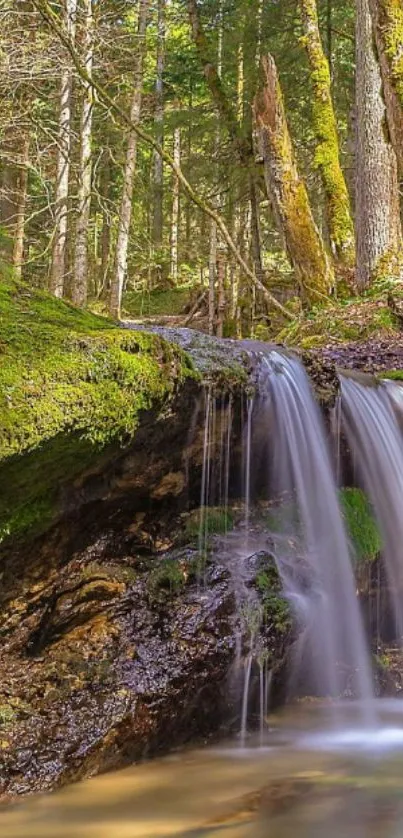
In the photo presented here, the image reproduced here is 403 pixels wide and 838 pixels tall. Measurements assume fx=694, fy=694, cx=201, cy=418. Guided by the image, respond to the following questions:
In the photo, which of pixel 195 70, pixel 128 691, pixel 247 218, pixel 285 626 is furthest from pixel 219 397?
pixel 247 218

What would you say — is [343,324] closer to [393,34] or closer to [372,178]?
[372,178]

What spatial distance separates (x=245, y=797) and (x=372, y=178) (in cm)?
953

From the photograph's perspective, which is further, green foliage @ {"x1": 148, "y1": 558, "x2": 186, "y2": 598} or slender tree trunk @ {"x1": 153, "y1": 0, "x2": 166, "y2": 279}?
slender tree trunk @ {"x1": 153, "y1": 0, "x2": 166, "y2": 279}

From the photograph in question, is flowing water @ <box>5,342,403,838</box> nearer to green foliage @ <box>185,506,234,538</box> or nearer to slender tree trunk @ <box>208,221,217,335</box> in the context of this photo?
green foliage @ <box>185,506,234,538</box>

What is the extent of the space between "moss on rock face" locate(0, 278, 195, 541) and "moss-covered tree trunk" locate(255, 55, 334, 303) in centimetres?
741

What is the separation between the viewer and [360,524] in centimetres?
550

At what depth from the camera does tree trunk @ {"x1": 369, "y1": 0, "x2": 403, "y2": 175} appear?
8.41 metres

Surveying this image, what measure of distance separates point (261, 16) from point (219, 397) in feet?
40.2

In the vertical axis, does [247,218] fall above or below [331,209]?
above

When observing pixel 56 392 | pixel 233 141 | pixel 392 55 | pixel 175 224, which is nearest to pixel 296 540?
pixel 56 392

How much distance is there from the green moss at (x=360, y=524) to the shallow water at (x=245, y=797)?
5.29 ft

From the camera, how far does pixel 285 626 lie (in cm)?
414

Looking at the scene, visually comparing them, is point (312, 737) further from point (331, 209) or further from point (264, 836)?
point (331, 209)

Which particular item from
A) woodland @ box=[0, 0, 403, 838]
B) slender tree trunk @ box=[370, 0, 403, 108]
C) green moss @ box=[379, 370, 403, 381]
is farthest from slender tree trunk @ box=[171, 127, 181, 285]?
green moss @ box=[379, 370, 403, 381]
